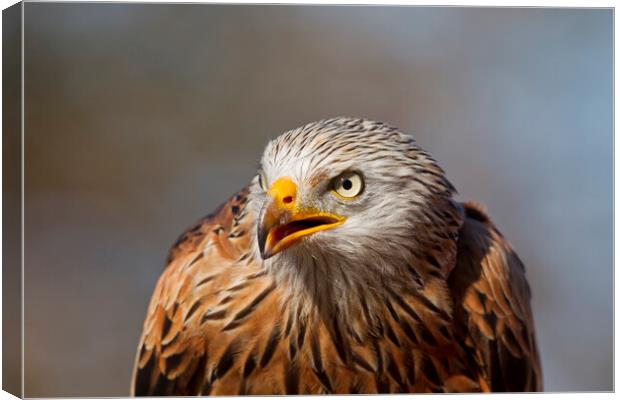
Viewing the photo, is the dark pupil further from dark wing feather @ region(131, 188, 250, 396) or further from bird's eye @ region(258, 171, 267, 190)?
dark wing feather @ region(131, 188, 250, 396)

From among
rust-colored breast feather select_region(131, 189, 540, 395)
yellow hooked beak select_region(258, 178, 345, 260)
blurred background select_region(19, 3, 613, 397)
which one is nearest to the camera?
yellow hooked beak select_region(258, 178, 345, 260)

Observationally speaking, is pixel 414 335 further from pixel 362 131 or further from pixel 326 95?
pixel 326 95

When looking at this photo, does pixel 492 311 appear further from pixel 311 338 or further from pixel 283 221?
pixel 283 221

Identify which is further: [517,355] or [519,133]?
[519,133]

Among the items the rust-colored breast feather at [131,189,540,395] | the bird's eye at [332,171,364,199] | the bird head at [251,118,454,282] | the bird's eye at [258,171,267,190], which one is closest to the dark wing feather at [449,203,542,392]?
the rust-colored breast feather at [131,189,540,395]

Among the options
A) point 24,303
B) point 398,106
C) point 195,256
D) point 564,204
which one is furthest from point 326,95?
point 24,303

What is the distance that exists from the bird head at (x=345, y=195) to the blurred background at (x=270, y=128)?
34 cm

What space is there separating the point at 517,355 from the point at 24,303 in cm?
137

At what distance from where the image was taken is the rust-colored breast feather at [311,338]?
7.00ft

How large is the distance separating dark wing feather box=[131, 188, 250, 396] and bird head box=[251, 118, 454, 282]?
0.74 feet

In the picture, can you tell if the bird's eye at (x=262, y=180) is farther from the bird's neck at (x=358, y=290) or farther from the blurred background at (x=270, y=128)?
the blurred background at (x=270, y=128)

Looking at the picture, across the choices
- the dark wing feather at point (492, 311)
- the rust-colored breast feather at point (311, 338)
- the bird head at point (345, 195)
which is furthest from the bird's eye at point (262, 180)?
the dark wing feather at point (492, 311)

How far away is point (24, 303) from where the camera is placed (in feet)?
7.75

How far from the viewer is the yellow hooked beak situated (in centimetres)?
182
